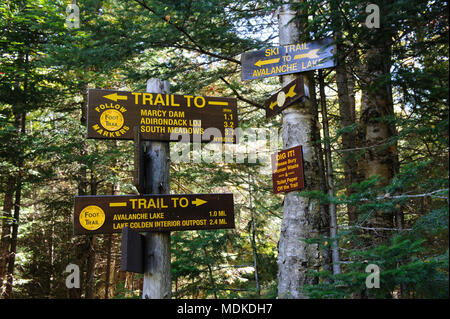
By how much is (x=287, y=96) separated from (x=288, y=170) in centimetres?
111

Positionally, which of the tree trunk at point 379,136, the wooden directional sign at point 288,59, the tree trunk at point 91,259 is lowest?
the tree trunk at point 91,259

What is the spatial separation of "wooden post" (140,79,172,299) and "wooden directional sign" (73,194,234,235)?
16cm

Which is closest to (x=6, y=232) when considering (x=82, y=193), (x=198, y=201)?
(x=82, y=193)

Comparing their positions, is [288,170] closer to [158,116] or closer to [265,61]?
[265,61]

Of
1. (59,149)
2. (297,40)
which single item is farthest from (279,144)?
(59,149)

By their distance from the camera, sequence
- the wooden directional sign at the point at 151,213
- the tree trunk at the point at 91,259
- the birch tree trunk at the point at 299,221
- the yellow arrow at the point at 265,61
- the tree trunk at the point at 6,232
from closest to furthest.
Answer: the wooden directional sign at the point at 151,213 < the birch tree trunk at the point at 299,221 < the yellow arrow at the point at 265,61 < the tree trunk at the point at 6,232 < the tree trunk at the point at 91,259

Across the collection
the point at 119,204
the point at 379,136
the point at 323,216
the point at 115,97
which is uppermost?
the point at 115,97

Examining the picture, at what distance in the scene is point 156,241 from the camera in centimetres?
378

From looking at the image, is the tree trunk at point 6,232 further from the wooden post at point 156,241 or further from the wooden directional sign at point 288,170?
the wooden directional sign at point 288,170

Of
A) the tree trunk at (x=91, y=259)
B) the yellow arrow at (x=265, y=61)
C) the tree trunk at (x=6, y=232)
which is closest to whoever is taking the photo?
the yellow arrow at (x=265, y=61)

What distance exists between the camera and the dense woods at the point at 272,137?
10.7 ft

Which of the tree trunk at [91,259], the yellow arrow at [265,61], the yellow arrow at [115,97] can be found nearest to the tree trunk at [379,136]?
the yellow arrow at [265,61]

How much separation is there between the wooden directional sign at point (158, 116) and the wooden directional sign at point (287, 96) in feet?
3.42
